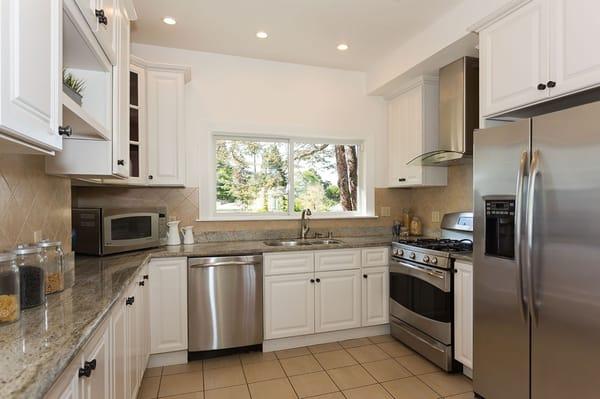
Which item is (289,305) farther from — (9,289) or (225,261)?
(9,289)

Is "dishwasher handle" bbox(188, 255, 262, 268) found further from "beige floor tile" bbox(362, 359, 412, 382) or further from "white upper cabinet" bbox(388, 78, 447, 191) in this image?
"white upper cabinet" bbox(388, 78, 447, 191)

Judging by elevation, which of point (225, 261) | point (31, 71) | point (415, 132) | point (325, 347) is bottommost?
point (325, 347)

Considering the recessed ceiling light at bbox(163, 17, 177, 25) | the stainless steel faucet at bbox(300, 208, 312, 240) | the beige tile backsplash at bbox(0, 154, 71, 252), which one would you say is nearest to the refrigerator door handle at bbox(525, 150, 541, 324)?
the stainless steel faucet at bbox(300, 208, 312, 240)

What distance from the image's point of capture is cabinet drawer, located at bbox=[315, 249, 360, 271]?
10.2ft

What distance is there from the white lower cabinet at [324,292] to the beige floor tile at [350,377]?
1.60 ft

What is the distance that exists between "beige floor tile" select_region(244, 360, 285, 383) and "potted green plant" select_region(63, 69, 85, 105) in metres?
2.11

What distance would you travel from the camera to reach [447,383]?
246cm

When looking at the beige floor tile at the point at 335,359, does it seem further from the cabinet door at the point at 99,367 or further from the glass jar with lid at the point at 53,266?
the glass jar with lid at the point at 53,266

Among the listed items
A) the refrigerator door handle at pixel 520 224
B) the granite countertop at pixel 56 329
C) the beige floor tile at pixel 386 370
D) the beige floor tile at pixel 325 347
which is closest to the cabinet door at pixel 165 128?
the granite countertop at pixel 56 329

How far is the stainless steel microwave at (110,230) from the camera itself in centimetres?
249

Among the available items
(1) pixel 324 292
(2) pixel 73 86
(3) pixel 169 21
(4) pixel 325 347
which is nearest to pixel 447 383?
(4) pixel 325 347

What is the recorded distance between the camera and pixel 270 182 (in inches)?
146

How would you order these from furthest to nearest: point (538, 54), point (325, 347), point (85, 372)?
point (325, 347), point (538, 54), point (85, 372)

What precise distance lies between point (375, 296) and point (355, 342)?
0.46 meters
